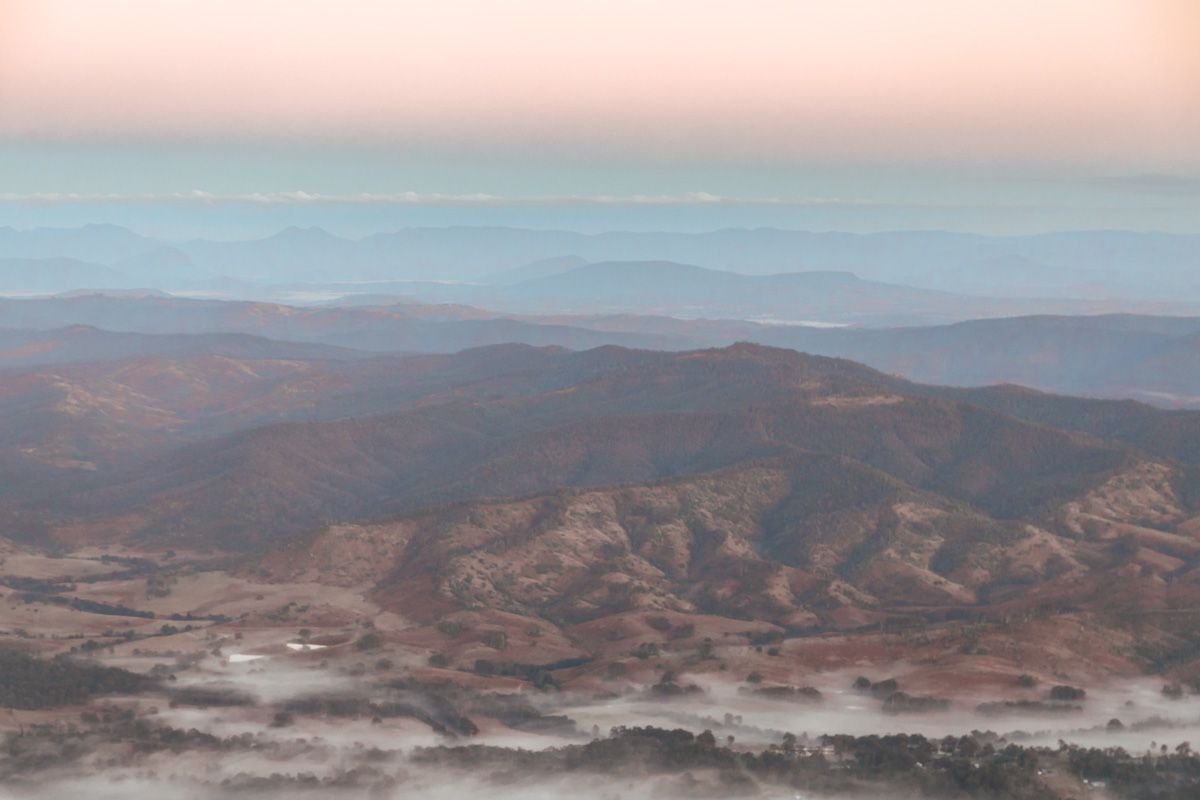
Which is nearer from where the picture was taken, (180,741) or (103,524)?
(180,741)

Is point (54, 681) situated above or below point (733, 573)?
above

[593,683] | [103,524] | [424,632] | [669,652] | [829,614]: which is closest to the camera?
[593,683]

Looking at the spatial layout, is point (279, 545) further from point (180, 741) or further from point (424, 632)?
point (180, 741)

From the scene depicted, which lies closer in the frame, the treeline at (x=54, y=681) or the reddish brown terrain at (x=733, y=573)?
the treeline at (x=54, y=681)

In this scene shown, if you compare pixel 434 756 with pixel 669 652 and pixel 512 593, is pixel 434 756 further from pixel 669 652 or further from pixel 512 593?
pixel 512 593

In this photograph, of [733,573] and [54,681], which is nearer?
[54,681]

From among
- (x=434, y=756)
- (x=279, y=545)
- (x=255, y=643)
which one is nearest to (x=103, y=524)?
(x=279, y=545)

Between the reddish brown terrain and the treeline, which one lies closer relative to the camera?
the treeline

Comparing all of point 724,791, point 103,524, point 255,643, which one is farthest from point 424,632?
point 103,524

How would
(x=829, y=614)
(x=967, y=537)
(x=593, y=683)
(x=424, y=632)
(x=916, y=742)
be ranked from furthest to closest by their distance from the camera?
1. (x=967, y=537)
2. (x=829, y=614)
3. (x=424, y=632)
4. (x=593, y=683)
5. (x=916, y=742)
